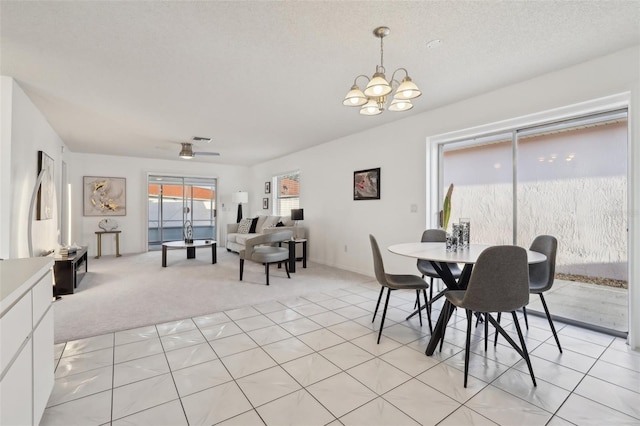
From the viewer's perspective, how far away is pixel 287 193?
7.61 meters

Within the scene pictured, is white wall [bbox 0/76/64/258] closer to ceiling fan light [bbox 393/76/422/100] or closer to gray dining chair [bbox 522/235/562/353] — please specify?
ceiling fan light [bbox 393/76/422/100]

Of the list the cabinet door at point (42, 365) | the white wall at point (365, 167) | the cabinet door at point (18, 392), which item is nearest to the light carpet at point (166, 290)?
the white wall at point (365, 167)

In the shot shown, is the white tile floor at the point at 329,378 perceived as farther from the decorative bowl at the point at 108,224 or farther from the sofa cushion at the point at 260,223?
the decorative bowl at the point at 108,224

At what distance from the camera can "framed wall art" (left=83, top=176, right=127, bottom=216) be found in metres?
7.05

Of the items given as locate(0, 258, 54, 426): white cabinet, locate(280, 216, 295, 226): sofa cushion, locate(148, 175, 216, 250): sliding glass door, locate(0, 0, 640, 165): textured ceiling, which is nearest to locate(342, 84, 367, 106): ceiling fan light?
locate(0, 0, 640, 165): textured ceiling

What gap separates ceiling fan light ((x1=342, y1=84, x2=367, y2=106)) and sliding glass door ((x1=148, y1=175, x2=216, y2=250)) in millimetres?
6822

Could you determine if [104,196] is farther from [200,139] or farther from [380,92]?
[380,92]

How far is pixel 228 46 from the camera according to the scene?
2.41 meters

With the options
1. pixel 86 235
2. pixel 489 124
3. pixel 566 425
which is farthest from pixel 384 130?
pixel 86 235

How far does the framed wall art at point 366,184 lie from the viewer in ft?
15.8

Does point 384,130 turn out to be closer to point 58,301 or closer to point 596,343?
point 596,343

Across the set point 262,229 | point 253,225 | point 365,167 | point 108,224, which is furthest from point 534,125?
point 108,224

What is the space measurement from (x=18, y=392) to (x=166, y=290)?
3.08m

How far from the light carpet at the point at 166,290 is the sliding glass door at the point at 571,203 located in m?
2.22
